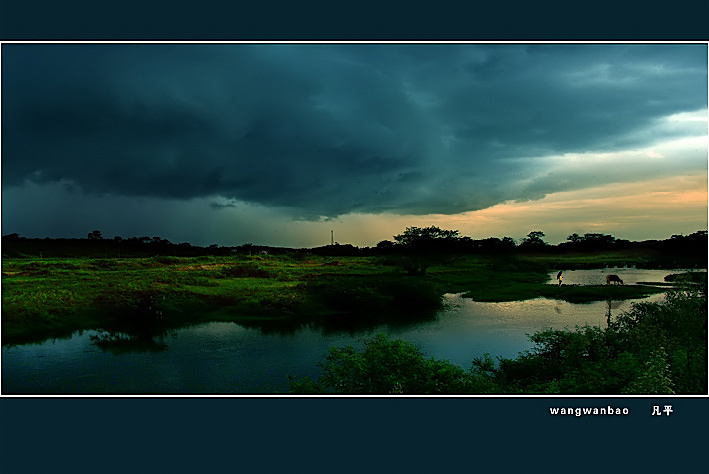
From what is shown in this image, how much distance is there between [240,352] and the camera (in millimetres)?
8898

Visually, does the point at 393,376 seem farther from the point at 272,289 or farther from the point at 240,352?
the point at 272,289

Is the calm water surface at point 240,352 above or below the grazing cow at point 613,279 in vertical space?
below

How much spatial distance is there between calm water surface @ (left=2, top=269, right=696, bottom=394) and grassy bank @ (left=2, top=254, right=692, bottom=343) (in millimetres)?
581

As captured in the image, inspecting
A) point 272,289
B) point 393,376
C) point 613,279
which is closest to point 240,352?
point 272,289

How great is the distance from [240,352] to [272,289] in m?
2.77

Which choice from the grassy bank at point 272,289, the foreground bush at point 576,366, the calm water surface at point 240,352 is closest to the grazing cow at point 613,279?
the grassy bank at point 272,289

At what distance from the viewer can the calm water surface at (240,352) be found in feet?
25.7

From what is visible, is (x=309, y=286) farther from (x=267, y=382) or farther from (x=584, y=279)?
(x=584, y=279)

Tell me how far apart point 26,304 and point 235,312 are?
15.4 feet

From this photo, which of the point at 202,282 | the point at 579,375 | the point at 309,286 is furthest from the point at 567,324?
the point at 202,282

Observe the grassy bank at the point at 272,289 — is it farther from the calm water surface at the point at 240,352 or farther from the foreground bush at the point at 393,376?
the foreground bush at the point at 393,376

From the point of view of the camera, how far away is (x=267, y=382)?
7.56 metres

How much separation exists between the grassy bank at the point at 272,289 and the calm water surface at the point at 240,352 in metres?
0.58
